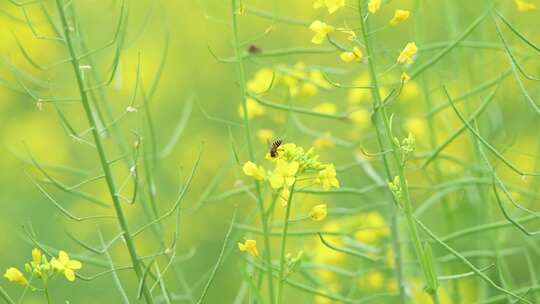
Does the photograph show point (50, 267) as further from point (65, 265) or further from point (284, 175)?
point (284, 175)

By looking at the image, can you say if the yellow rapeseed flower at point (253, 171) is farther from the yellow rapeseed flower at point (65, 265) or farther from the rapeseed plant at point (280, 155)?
the yellow rapeseed flower at point (65, 265)

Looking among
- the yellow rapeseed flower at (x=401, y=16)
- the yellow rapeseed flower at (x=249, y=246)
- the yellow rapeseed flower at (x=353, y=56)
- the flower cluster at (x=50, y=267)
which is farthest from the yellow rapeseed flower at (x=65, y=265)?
the yellow rapeseed flower at (x=401, y=16)

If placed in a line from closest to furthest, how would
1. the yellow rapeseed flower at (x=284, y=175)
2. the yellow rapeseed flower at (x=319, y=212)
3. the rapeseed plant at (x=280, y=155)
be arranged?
1. the yellow rapeseed flower at (x=284, y=175)
2. the yellow rapeseed flower at (x=319, y=212)
3. the rapeseed plant at (x=280, y=155)

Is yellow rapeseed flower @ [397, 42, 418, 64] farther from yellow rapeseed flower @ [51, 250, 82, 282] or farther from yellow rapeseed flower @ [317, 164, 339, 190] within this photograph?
yellow rapeseed flower @ [51, 250, 82, 282]

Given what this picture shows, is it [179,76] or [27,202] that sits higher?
[179,76]

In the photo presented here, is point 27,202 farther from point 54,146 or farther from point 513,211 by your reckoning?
point 513,211

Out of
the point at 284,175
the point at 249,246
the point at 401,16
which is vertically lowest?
the point at 249,246

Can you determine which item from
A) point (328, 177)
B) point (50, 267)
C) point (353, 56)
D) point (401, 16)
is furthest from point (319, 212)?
point (50, 267)

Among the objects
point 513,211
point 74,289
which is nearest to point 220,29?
point 74,289
